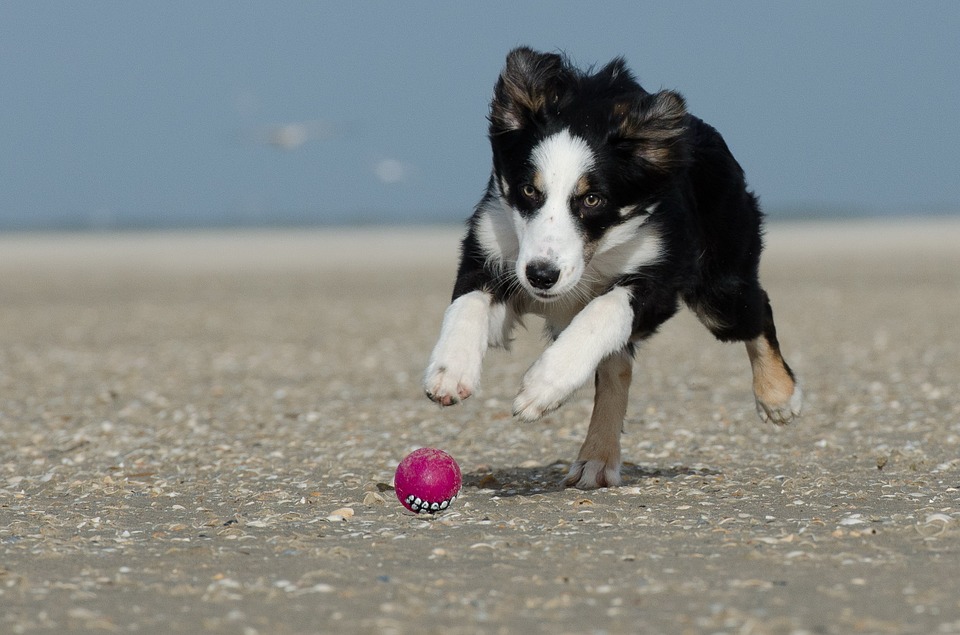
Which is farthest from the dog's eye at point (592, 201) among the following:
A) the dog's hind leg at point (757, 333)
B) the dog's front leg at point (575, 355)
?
the dog's hind leg at point (757, 333)

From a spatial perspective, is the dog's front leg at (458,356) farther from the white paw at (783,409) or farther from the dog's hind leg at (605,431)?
the white paw at (783,409)

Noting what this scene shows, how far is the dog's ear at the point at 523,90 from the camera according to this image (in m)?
5.89

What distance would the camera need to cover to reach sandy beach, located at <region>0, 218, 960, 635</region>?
395 cm

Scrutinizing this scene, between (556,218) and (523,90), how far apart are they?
2.42ft

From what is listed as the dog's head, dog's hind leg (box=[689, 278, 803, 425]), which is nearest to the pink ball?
the dog's head

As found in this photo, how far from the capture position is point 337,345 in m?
14.7

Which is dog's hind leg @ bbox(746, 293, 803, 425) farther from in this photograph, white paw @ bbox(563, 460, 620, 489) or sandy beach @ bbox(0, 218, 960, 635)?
white paw @ bbox(563, 460, 620, 489)

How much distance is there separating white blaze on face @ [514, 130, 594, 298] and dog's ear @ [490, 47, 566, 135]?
23cm

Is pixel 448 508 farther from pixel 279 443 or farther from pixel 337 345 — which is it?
pixel 337 345

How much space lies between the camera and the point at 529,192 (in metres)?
5.62

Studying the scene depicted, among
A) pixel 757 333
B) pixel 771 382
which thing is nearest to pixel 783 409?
pixel 771 382

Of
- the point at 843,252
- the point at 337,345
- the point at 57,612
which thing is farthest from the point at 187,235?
the point at 57,612

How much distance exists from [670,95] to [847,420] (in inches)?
133

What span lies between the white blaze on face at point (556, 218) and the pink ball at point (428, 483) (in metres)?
0.83
